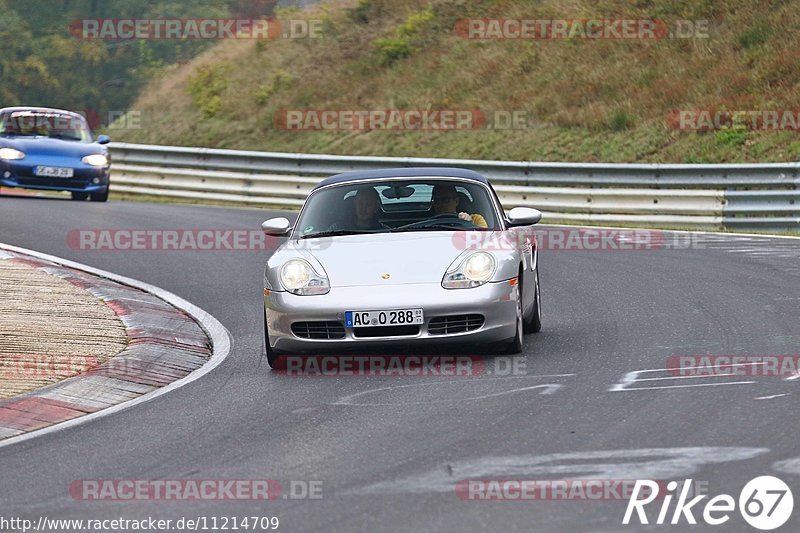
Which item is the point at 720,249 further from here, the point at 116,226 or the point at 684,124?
the point at 684,124

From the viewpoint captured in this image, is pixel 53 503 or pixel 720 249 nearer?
pixel 53 503

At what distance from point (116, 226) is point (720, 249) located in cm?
799

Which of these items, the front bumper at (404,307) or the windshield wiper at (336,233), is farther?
the windshield wiper at (336,233)

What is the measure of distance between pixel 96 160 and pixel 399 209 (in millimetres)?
14008

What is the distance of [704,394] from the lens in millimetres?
7684

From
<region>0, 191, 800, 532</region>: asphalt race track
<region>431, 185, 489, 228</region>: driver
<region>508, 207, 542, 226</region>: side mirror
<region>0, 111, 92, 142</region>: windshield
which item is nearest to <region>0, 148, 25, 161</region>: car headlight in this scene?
<region>0, 111, 92, 142</region>: windshield

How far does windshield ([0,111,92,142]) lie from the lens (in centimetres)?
2370

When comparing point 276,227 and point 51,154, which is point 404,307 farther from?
point 51,154

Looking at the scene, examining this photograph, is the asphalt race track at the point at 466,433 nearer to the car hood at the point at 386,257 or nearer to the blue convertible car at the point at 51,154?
the car hood at the point at 386,257

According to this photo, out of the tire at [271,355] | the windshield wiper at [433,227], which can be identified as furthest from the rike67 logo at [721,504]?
the windshield wiper at [433,227]

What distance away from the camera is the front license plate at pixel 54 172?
2284 centimetres

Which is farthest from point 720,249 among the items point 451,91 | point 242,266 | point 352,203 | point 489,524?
point 451,91

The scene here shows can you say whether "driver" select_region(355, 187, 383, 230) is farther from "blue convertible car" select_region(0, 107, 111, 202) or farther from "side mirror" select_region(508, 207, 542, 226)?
"blue convertible car" select_region(0, 107, 111, 202)

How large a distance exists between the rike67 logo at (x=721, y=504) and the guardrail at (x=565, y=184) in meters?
14.3
